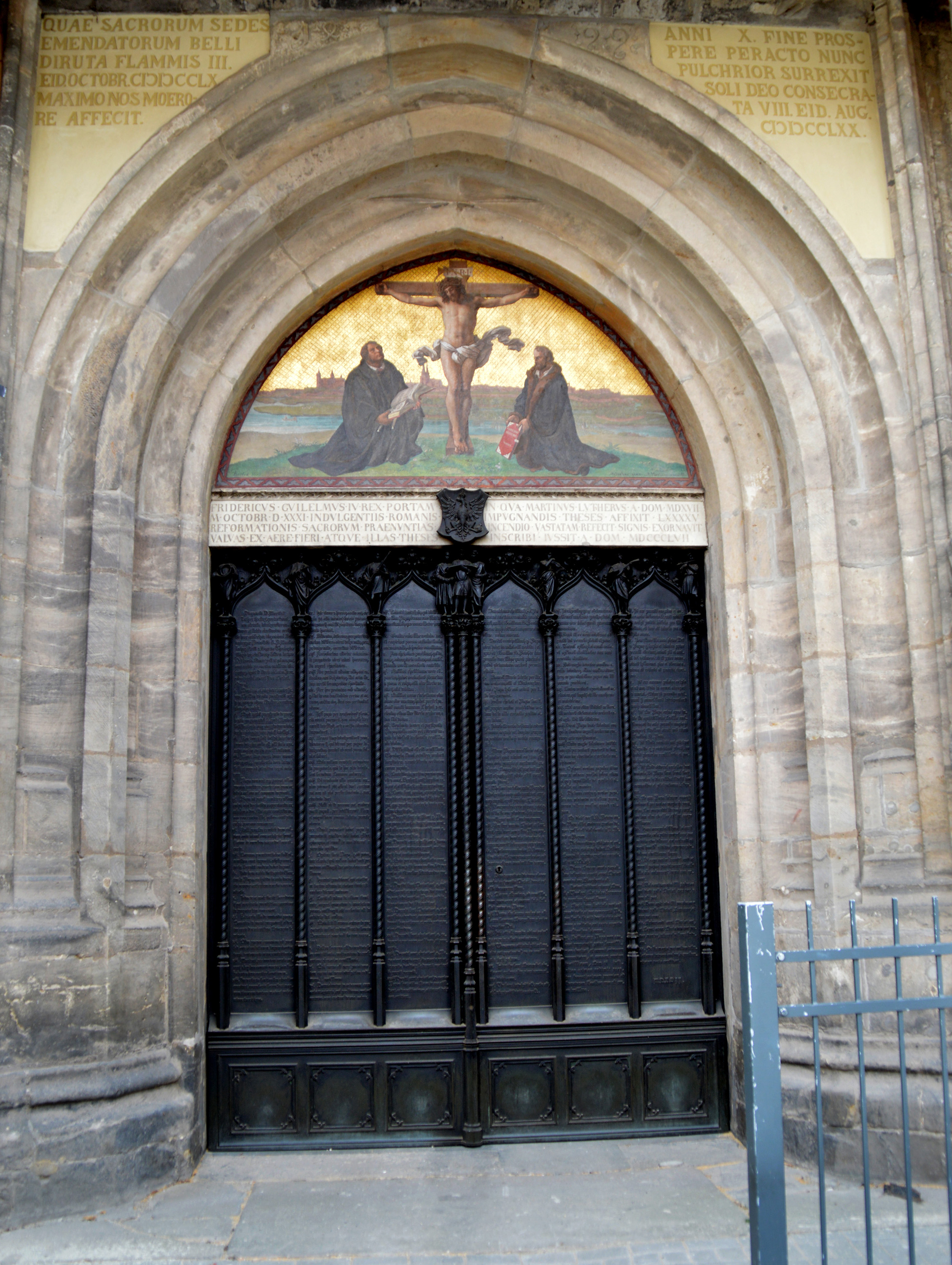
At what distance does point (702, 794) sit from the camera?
6051 mm

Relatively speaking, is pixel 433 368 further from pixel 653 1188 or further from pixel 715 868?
pixel 653 1188

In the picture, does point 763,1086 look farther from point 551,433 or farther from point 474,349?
point 474,349

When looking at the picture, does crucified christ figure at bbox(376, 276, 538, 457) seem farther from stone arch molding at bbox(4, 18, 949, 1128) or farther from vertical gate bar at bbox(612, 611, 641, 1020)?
vertical gate bar at bbox(612, 611, 641, 1020)

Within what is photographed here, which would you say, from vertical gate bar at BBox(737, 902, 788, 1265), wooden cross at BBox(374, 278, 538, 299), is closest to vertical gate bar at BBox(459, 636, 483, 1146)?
wooden cross at BBox(374, 278, 538, 299)

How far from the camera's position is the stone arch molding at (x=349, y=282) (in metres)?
5.22

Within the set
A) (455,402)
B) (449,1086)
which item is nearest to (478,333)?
(455,402)

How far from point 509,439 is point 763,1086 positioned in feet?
13.7

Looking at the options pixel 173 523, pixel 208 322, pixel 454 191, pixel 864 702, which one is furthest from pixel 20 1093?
pixel 454 191

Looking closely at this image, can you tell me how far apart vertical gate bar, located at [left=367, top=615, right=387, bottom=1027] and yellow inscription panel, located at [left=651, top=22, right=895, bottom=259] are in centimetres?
344

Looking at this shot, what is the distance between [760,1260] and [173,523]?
4424 mm

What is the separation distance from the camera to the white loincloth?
640 cm

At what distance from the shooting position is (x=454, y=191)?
6.29 metres

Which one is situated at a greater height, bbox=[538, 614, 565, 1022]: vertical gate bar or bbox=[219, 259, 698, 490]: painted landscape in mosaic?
bbox=[219, 259, 698, 490]: painted landscape in mosaic

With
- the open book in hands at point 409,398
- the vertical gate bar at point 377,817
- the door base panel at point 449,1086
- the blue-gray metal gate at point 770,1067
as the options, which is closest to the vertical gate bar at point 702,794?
the door base panel at point 449,1086
